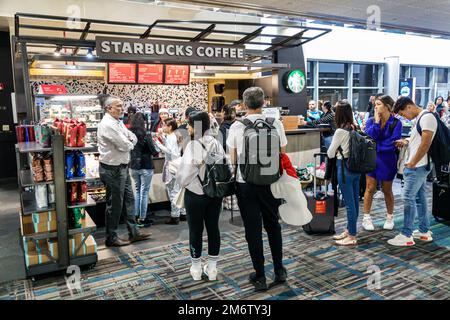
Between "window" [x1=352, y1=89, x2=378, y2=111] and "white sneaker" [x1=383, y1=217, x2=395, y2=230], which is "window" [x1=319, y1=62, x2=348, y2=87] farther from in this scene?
"white sneaker" [x1=383, y1=217, x2=395, y2=230]

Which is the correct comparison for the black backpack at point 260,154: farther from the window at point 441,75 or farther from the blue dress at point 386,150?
the window at point 441,75

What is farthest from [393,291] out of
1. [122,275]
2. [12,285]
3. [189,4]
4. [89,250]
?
[189,4]

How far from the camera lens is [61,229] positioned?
11.3 ft

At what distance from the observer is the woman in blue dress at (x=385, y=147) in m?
4.35

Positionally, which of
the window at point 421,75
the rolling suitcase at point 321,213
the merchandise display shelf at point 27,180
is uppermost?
the window at point 421,75

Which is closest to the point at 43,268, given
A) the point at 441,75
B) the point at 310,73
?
the point at 310,73

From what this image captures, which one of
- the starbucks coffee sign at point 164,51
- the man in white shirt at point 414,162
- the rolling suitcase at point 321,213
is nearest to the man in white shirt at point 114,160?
the starbucks coffee sign at point 164,51

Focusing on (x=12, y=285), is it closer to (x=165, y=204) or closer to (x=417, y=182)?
(x=165, y=204)

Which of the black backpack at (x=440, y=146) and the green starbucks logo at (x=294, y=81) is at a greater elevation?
the green starbucks logo at (x=294, y=81)

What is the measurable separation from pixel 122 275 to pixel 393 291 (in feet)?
7.80

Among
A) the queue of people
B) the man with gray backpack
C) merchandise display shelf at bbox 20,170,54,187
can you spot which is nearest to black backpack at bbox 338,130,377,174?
the queue of people

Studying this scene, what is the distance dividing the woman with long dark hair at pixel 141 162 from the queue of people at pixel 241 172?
1 cm

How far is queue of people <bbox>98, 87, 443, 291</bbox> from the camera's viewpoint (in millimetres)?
2920

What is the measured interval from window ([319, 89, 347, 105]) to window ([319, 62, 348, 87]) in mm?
200
